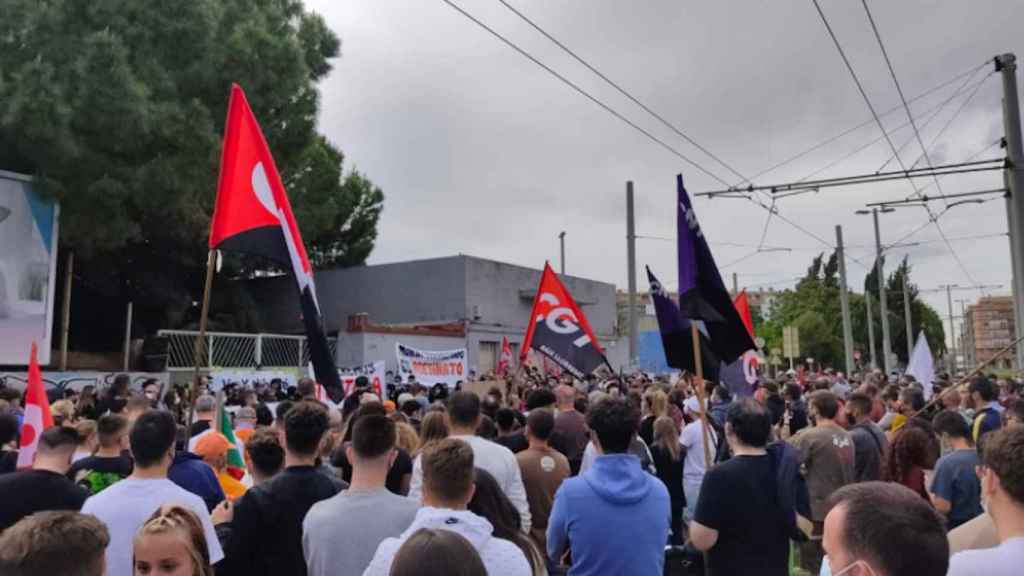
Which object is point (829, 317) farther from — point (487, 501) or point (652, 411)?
point (487, 501)

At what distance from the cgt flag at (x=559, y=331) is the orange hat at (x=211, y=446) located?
19.1 feet

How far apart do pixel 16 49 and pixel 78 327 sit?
11.8 metres

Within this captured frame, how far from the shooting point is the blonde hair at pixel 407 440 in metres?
5.54

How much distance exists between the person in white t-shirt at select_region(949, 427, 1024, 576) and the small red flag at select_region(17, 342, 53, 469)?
5.93 m

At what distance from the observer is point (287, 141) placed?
25.3 meters

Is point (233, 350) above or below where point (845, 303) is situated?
below

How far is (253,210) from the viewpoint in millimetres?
5863

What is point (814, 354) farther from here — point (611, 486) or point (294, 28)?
point (611, 486)

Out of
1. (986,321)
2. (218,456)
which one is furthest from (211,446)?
(986,321)

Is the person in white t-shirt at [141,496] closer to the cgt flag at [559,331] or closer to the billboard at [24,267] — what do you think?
the cgt flag at [559,331]

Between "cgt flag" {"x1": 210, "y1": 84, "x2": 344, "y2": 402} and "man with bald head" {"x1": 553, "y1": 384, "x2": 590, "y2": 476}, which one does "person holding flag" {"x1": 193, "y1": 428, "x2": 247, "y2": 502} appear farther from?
"man with bald head" {"x1": 553, "y1": 384, "x2": 590, "y2": 476}

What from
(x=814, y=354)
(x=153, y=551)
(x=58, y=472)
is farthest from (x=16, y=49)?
(x=814, y=354)

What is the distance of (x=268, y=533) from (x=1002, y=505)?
302 cm

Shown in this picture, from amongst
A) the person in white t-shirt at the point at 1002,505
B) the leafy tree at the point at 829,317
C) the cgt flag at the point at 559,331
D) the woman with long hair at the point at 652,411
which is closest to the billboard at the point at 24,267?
the cgt flag at the point at 559,331
